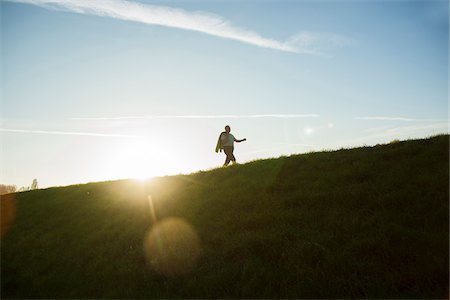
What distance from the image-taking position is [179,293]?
9867 millimetres

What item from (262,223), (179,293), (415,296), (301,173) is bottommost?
(179,293)

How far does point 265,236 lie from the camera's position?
36.9 feet

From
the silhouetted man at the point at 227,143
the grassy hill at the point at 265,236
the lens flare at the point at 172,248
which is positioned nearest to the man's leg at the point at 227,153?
the silhouetted man at the point at 227,143

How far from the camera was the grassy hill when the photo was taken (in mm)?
8930

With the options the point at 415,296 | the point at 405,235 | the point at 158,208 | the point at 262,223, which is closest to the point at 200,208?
the point at 158,208

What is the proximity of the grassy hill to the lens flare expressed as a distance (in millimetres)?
45

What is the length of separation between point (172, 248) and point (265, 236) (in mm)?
3174

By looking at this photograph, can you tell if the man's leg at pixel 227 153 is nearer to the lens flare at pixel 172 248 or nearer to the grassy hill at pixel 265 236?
the grassy hill at pixel 265 236

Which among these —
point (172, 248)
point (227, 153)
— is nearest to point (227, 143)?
point (227, 153)

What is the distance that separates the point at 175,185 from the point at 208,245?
25.3ft

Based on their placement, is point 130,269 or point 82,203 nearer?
point 130,269

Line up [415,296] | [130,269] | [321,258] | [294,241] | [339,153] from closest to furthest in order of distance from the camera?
[415,296] → [321,258] → [294,241] → [130,269] → [339,153]

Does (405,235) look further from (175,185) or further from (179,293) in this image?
(175,185)

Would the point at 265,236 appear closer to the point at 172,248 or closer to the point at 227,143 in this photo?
the point at 172,248
